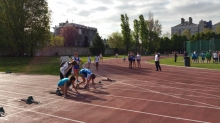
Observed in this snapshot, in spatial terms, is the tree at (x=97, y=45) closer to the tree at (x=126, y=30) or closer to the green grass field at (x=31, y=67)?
the tree at (x=126, y=30)

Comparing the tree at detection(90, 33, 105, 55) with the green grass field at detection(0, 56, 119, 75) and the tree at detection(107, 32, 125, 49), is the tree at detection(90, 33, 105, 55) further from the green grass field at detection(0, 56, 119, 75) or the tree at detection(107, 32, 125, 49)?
the green grass field at detection(0, 56, 119, 75)

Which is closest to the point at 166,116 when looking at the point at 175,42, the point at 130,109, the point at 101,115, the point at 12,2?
the point at 130,109

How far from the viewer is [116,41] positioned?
283 ft

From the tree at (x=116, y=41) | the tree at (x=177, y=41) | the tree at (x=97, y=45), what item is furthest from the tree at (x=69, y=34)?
the tree at (x=177, y=41)

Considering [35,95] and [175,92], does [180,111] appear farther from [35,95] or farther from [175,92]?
[35,95]

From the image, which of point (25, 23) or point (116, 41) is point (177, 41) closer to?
point (116, 41)

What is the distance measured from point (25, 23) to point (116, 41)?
4952 cm

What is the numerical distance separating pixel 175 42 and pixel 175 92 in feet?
247

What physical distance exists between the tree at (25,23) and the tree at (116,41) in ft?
149

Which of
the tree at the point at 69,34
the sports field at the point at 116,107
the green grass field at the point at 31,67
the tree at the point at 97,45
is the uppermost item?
the tree at the point at 69,34

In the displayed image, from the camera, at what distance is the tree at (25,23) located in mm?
38312

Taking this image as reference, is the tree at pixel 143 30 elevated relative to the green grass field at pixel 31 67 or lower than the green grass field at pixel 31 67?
elevated

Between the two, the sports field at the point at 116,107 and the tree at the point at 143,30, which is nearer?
the sports field at the point at 116,107

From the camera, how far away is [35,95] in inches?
412
